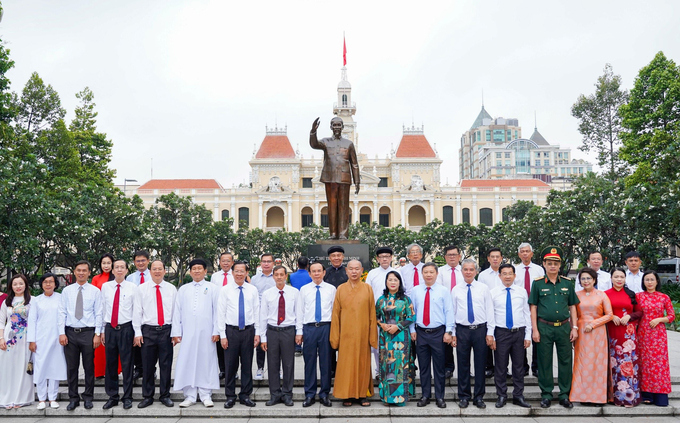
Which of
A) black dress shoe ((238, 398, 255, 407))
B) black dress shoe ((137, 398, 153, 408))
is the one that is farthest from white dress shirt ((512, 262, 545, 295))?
black dress shoe ((137, 398, 153, 408))

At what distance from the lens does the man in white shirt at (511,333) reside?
5672mm

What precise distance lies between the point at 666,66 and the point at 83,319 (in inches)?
915

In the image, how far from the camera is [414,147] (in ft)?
172

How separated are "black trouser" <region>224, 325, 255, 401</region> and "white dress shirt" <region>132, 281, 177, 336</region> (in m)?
0.81

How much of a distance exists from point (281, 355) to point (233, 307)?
819mm

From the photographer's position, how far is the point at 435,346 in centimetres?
571

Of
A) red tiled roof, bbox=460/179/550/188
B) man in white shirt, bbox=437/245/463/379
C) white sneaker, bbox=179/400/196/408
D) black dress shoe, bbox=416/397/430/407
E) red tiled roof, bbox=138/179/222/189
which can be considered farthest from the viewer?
red tiled roof, bbox=460/179/550/188

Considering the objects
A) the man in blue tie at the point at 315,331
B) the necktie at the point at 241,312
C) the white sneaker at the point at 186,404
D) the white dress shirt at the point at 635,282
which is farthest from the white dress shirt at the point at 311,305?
the white dress shirt at the point at 635,282

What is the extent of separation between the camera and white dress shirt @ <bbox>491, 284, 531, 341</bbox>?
18.7 ft

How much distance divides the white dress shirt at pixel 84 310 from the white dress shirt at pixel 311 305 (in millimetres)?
2457

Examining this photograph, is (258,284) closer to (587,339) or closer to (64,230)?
(587,339)

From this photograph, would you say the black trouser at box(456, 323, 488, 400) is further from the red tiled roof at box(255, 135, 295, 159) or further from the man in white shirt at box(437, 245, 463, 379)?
the red tiled roof at box(255, 135, 295, 159)

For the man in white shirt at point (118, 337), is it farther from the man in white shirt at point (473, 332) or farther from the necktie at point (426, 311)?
the man in white shirt at point (473, 332)

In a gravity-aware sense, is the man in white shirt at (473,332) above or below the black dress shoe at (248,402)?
above
